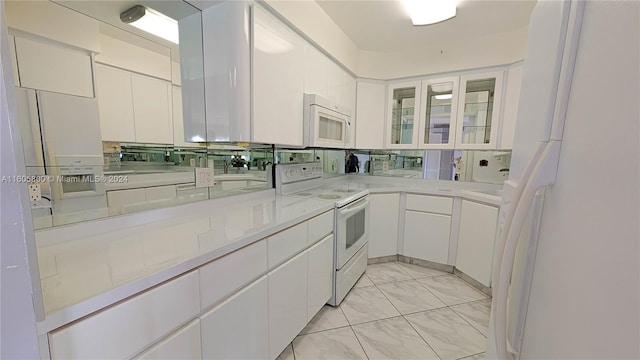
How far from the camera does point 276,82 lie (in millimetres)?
1598

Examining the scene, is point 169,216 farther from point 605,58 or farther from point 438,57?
point 438,57

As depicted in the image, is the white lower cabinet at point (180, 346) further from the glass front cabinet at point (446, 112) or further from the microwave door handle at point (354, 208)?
the glass front cabinet at point (446, 112)

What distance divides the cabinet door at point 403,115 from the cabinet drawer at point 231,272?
2.22 metres

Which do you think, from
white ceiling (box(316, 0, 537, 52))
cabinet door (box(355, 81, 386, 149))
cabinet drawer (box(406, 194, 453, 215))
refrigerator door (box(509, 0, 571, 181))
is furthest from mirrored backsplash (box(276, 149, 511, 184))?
refrigerator door (box(509, 0, 571, 181))

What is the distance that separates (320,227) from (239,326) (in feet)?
2.51

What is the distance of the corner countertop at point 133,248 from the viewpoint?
65 cm

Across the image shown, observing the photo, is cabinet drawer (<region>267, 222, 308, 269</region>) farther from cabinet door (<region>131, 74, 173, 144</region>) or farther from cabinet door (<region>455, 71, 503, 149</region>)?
cabinet door (<region>455, 71, 503, 149</region>)

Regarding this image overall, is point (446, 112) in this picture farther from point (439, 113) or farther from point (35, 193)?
point (35, 193)

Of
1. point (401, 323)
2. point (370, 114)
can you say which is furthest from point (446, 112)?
point (401, 323)

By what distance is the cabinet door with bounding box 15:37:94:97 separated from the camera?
3.02 feet

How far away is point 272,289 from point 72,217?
91cm

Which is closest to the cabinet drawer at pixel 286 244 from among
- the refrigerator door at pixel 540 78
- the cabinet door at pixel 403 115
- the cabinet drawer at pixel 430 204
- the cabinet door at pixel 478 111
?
the refrigerator door at pixel 540 78

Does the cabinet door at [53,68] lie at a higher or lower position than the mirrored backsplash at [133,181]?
higher

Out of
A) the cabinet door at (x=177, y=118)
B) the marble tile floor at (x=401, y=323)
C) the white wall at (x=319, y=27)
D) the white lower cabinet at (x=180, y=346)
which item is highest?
the white wall at (x=319, y=27)
